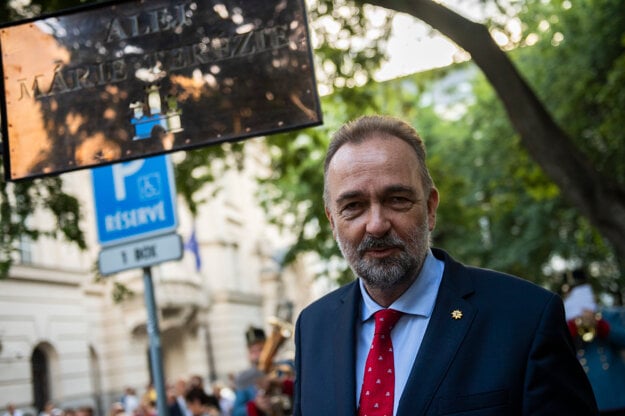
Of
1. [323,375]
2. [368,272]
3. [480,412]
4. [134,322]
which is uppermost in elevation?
[134,322]

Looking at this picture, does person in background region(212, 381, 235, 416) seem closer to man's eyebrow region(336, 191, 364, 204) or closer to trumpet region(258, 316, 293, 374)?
trumpet region(258, 316, 293, 374)

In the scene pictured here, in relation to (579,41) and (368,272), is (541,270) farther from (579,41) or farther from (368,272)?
(368,272)

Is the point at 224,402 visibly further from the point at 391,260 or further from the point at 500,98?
the point at 391,260

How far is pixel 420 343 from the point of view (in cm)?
265

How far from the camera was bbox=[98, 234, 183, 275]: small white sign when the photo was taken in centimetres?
606

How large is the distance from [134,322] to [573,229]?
14907mm

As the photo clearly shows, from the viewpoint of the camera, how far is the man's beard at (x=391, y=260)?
105 inches

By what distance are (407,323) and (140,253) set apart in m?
3.77

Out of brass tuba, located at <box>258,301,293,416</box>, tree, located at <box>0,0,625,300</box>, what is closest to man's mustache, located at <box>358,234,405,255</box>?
tree, located at <box>0,0,625,300</box>

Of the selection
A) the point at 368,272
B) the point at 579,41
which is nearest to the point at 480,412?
the point at 368,272

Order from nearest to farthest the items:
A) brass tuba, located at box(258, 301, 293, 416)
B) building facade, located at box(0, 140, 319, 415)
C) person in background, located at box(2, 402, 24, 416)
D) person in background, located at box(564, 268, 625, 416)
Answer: person in background, located at box(564, 268, 625, 416) → brass tuba, located at box(258, 301, 293, 416) → person in background, located at box(2, 402, 24, 416) → building facade, located at box(0, 140, 319, 415)

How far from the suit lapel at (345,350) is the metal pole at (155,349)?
318 centimetres

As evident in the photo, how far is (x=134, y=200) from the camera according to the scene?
6160 mm

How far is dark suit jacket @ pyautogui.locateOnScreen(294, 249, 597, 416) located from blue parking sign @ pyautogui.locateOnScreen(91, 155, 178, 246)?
139 inches
